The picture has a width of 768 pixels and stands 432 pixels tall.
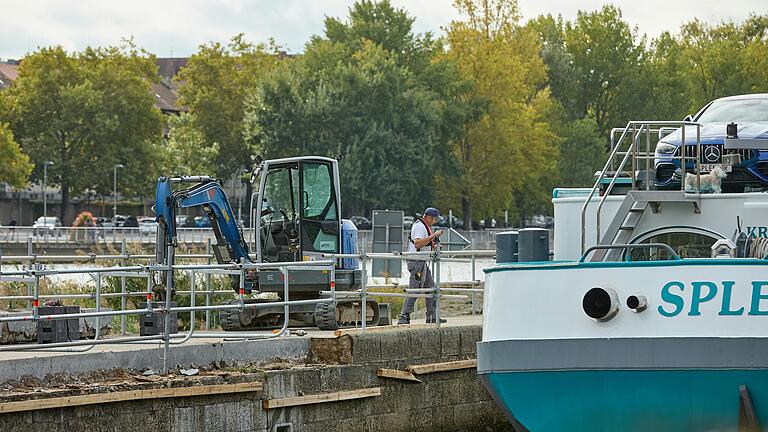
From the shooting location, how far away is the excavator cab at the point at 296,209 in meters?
20.0

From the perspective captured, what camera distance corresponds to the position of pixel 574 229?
14.3 meters

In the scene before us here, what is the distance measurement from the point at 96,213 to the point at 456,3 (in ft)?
133

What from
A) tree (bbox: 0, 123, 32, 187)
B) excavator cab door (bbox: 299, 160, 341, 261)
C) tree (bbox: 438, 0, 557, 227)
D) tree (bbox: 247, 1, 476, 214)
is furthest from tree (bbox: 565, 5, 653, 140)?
excavator cab door (bbox: 299, 160, 341, 261)

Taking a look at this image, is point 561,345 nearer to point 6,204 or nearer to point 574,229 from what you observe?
point 574,229

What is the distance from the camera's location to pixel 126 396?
12.9 meters

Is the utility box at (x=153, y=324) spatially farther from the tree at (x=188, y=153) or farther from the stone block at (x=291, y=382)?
the tree at (x=188, y=153)

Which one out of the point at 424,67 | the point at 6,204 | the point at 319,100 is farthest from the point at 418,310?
the point at 6,204

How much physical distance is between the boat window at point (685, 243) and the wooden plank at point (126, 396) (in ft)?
13.2

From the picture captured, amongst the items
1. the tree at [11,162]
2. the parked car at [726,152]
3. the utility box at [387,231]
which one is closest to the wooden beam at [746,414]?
the parked car at [726,152]

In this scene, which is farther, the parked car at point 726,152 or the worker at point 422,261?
the worker at point 422,261

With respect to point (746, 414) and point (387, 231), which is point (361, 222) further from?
point (746, 414)

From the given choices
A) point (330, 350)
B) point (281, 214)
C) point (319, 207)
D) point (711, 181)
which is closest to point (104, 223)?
point (281, 214)

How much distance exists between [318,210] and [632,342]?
30.3ft

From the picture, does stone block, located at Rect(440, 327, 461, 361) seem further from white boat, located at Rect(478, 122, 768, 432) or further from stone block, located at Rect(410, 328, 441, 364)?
white boat, located at Rect(478, 122, 768, 432)
